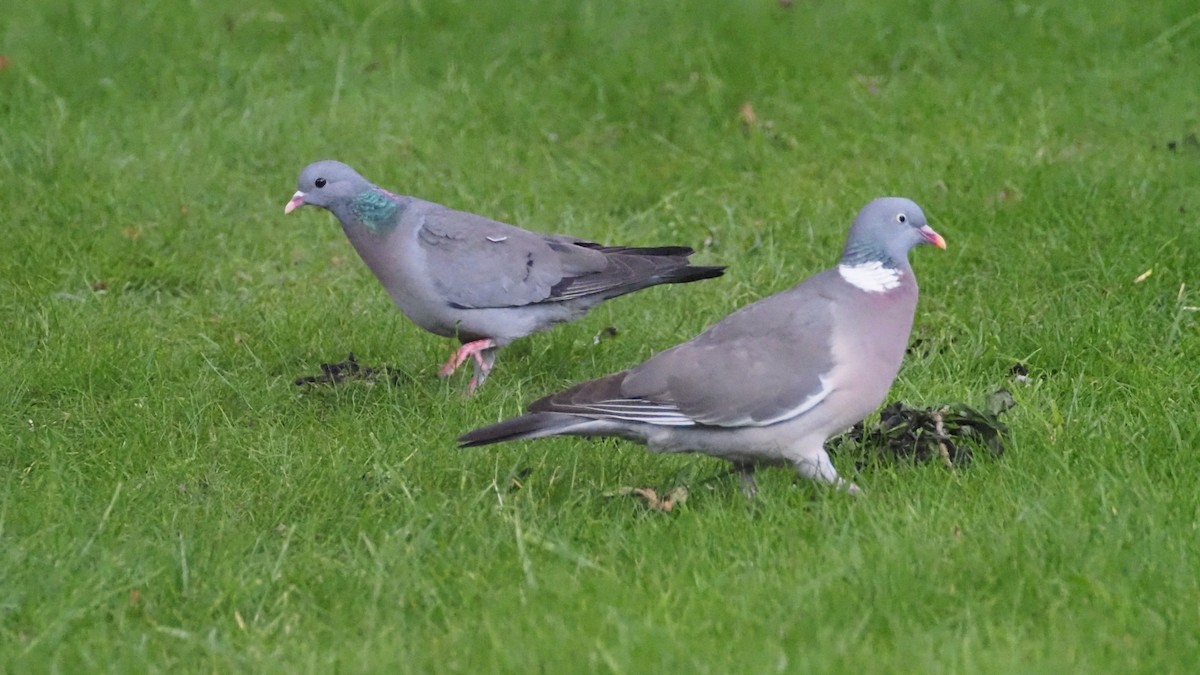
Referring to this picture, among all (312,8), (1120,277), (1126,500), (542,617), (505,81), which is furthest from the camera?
(312,8)

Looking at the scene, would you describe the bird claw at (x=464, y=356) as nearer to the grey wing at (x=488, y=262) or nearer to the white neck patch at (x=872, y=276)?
the grey wing at (x=488, y=262)

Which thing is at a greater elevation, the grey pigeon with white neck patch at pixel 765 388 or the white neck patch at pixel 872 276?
the white neck patch at pixel 872 276

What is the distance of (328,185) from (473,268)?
60 centimetres

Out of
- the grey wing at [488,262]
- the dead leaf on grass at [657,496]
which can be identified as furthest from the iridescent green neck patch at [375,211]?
the dead leaf on grass at [657,496]

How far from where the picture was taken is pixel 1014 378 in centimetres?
517

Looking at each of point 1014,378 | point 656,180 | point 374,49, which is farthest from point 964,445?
point 374,49

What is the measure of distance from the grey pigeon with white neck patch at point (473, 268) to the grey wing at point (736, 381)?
1.14m

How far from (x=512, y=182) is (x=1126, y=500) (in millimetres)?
3945

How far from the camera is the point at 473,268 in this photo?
542 centimetres

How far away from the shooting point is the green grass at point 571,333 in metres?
3.48

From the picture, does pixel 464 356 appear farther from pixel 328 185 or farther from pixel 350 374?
pixel 328 185

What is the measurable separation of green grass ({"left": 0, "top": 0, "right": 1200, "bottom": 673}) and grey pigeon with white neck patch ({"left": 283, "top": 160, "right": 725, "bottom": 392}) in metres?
0.21

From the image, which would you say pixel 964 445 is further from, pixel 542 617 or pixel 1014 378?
pixel 542 617

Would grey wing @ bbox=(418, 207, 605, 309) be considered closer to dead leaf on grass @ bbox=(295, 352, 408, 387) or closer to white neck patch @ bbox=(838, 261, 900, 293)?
dead leaf on grass @ bbox=(295, 352, 408, 387)
